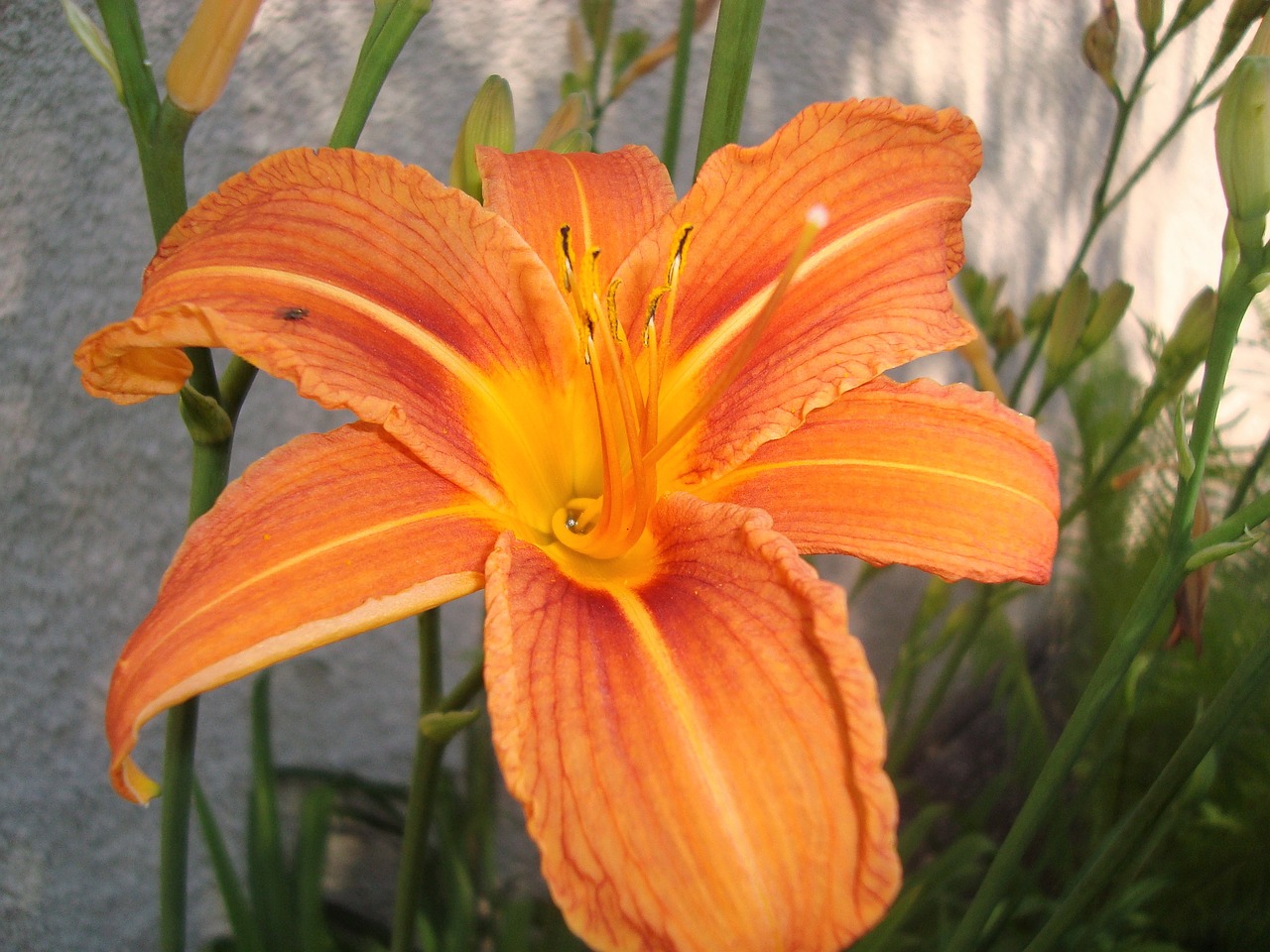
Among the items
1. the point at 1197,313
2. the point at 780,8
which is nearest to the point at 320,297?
the point at 1197,313

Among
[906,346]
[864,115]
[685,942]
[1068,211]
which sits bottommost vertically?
[1068,211]

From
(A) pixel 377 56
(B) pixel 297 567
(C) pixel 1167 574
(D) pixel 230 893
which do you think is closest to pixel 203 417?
(B) pixel 297 567

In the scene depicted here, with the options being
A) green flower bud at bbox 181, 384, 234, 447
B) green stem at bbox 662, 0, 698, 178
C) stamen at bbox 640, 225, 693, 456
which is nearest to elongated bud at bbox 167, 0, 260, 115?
green flower bud at bbox 181, 384, 234, 447

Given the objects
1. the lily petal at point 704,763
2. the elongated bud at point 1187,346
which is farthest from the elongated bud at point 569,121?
the elongated bud at point 1187,346

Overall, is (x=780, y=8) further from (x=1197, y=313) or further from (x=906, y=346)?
(x=906, y=346)

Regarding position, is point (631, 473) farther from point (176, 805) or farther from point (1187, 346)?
point (1187, 346)

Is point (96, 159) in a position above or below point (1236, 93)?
below

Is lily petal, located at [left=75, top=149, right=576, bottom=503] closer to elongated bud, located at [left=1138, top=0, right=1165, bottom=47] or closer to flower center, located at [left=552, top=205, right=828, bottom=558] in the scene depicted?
flower center, located at [left=552, top=205, right=828, bottom=558]
